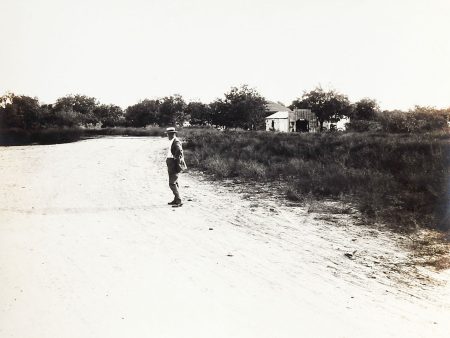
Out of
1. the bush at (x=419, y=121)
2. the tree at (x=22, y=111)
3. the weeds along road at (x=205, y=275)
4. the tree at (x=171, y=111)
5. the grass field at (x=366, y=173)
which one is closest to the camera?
the weeds along road at (x=205, y=275)

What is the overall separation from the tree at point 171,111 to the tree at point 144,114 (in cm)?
95

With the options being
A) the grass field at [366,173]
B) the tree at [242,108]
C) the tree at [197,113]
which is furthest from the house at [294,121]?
the grass field at [366,173]

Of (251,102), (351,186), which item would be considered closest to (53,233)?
(351,186)

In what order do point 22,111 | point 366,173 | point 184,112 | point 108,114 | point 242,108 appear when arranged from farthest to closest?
point 108,114 → point 184,112 → point 242,108 → point 22,111 → point 366,173

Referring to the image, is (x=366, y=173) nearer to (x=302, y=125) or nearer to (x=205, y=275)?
(x=205, y=275)

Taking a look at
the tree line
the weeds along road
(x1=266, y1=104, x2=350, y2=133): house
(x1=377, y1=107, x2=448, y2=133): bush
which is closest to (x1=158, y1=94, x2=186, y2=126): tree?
the tree line

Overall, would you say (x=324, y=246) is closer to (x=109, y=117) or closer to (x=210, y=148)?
(x=210, y=148)

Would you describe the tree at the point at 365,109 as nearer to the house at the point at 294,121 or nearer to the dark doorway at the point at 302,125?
the house at the point at 294,121

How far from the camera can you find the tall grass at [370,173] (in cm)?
768

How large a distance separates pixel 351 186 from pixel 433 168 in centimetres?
203

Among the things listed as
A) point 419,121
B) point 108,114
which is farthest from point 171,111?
point 419,121

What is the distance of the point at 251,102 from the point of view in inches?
→ 1667

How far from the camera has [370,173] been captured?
10.3m

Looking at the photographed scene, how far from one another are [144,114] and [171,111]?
5.16 meters
